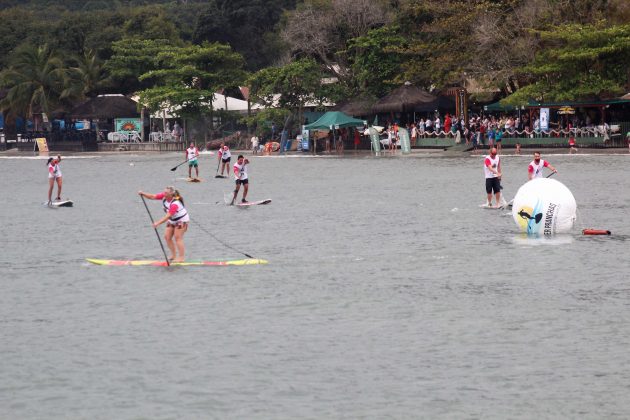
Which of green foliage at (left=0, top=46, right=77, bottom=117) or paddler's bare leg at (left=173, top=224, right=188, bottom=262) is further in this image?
green foliage at (left=0, top=46, right=77, bottom=117)

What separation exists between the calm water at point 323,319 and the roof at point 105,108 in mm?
47631

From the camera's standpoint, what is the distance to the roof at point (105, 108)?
85062mm

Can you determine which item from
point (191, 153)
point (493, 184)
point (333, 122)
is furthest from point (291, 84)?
point (493, 184)

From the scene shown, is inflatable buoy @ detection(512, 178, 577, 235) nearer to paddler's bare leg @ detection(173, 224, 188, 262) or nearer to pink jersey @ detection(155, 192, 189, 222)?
paddler's bare leg @ detection(173, 224, 188, 262)

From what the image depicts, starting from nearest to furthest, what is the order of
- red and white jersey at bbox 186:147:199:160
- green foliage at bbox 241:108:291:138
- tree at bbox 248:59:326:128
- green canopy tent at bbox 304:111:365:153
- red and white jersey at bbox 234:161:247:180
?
red and white jersey at bbox 234:161:247:180, red and white jersey at bbox 186:147:199:160, green canopy tent at bbox 304:111:365:153, tree at bbox 248:59:326:128, green foliage at bbox 241:108:291:138

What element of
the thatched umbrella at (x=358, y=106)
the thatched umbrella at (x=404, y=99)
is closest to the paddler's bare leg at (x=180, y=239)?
the thatched umbrella at (x=404, y=99)

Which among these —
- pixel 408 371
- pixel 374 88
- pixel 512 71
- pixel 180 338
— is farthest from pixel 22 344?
pixel 374 88

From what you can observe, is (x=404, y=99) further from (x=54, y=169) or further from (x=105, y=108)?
(x=54, y=169)

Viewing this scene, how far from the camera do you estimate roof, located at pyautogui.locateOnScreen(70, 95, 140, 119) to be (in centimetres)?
8506

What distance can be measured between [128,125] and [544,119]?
36.4 m

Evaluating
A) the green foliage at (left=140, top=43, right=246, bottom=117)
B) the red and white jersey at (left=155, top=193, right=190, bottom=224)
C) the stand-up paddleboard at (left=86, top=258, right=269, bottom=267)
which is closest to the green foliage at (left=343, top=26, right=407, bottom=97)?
the green foliage at (left=140, top=43, right=246, bottom=117)

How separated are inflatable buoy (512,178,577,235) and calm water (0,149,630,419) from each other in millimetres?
588

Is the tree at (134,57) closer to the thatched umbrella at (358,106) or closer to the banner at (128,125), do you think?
the banner at (128,125)

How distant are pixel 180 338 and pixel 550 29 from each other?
49874 millimetres
